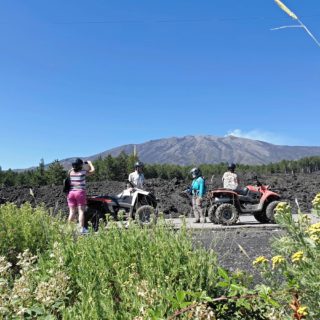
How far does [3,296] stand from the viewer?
2.28m

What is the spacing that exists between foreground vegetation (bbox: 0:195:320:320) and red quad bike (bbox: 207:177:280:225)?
25.2 ft

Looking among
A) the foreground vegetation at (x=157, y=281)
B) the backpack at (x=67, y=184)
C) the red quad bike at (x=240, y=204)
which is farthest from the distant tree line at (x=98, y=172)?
the foreground vegetation at (x=157, y=281)

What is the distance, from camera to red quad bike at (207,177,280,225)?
1150 cm

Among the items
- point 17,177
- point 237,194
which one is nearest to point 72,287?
point 237,194

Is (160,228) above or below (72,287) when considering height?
above

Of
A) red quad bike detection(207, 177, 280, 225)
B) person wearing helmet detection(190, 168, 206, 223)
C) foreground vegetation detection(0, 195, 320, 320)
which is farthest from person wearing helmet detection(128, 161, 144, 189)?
foreground vegetation detection(0, 195, 320, 320)

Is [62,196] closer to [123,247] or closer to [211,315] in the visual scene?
[123,247]

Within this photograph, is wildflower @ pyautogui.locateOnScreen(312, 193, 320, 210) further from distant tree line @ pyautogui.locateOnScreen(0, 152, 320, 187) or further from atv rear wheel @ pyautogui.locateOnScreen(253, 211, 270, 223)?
distant tree line @ pyautogui.locateOnScreen(0, 152, 320, 187)

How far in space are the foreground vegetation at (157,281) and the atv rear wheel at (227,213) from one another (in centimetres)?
760

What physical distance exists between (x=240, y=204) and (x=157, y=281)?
9867mm

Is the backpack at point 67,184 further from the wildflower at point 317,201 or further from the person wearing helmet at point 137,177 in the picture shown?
the wildflower at point 317,201

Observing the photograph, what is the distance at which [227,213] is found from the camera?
37.9 ft

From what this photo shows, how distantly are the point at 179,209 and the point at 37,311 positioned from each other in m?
15.6

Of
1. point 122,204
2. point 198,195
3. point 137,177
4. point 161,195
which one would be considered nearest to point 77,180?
point 122,204
